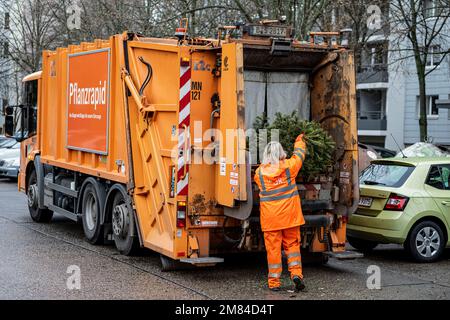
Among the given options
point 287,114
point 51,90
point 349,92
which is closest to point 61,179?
point 51,90

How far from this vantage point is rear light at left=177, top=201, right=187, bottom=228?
8.26 meters

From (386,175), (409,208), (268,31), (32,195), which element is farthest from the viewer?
(32,195)

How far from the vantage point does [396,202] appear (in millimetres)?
9875

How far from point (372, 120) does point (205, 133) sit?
34.7m

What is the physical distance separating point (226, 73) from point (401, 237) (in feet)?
11.6

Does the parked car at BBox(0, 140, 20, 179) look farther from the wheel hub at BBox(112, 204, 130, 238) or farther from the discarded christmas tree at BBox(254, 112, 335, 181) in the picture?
the discarded christmas tree at BBox(254, 112, 335, 181)

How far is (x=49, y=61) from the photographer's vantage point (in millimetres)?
12703

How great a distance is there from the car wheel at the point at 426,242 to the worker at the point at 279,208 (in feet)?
8.53

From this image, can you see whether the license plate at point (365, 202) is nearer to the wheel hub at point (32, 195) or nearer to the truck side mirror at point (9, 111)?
the wheel hub at point (32, 195)

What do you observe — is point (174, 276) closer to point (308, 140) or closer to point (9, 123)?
point (308, 140)

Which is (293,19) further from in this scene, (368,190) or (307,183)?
(307,183)

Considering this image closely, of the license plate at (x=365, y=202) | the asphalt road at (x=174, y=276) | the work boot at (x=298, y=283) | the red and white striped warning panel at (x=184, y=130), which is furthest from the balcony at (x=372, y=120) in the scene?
the work boot at (x=298, y=283)

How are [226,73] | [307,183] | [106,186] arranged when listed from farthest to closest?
[106,186] < [307,183] < [226,73]

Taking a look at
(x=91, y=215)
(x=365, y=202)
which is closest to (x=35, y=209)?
(x=91, y=215)
